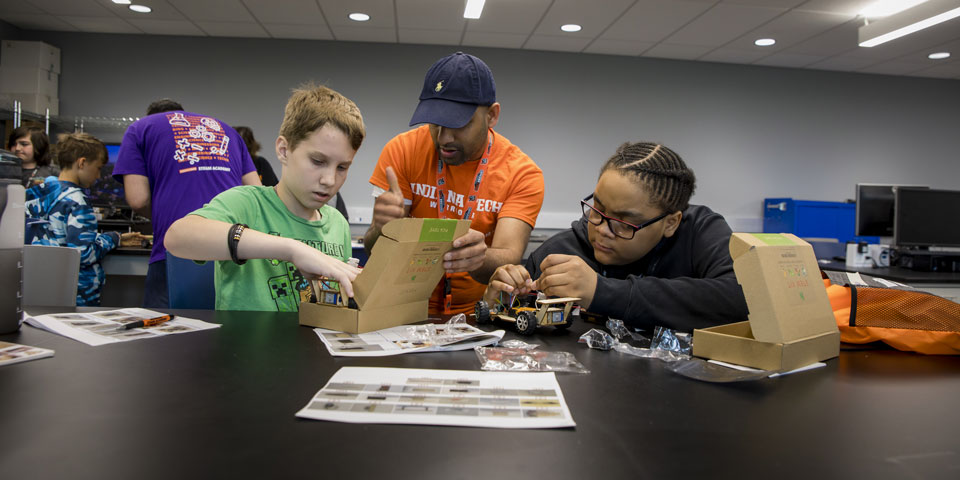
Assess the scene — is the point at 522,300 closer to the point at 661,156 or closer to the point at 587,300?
the point at 587,300

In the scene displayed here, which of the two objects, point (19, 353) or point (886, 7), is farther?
point (886, 7)

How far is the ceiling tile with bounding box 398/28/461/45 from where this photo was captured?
530 cm

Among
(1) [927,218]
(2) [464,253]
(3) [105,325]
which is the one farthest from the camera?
(1) [927,218]

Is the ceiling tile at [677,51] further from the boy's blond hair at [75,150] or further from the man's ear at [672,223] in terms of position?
the boy's blond hair at [75,150]

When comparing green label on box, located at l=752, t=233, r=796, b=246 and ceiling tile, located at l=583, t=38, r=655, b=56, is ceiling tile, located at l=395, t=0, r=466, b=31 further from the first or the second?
green label on box, located at l=752, t=233, r=796, b=246

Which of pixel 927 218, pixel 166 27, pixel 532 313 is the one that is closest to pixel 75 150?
pixel 166 27

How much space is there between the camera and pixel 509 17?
15.9 feet

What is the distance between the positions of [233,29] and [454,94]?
14.9ft

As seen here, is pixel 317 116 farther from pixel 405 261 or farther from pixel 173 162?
pixel 173 162

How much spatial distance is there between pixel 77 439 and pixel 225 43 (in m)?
5.87

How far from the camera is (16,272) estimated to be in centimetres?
106

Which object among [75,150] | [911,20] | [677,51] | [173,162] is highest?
[677,51]

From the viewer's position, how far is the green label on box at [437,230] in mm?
1188

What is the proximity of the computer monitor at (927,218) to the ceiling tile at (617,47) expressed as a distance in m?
2.68
